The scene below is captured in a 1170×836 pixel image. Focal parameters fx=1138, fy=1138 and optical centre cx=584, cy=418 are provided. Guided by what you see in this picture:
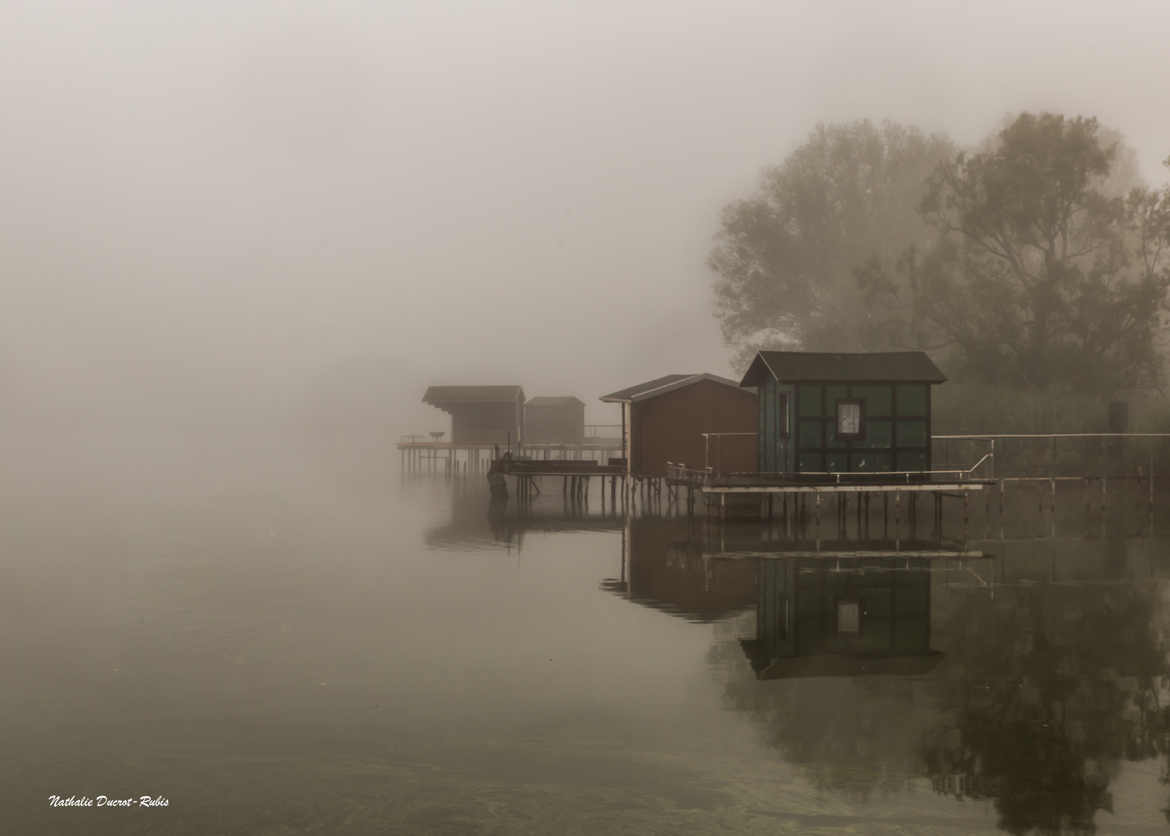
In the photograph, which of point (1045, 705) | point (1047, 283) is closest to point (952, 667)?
point (1045, 705)

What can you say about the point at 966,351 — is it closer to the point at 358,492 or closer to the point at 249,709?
the point at 358,492

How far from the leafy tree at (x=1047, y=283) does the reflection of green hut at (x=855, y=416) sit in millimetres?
18630

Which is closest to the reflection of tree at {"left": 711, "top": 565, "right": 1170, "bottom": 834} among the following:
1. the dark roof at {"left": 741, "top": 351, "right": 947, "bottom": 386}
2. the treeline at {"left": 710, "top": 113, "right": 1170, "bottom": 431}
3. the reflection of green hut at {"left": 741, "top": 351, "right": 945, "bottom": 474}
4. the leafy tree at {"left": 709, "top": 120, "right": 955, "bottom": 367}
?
the reflection of green hut at {"left": 741, "top": 351, "right": 945, "bottom": 474}

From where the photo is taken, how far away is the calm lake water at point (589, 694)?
10.8m

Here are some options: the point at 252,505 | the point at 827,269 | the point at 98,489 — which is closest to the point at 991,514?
the point at 252,505

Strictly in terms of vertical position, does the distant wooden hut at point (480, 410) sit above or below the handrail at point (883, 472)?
above

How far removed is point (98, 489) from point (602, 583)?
39580 millimetres

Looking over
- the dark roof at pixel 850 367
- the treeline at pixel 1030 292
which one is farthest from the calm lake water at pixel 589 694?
the treeline at pixel 1030 292

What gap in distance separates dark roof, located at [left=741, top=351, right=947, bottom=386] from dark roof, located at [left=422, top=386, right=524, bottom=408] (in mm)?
36598

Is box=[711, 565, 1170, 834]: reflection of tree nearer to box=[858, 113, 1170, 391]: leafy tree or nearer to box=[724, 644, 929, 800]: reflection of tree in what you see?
box=[724, 644, 929, 800]: reflection of tree

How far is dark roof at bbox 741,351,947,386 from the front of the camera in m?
32.4

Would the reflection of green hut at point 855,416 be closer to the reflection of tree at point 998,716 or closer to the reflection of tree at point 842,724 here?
the reflection of tree at point 998,716
